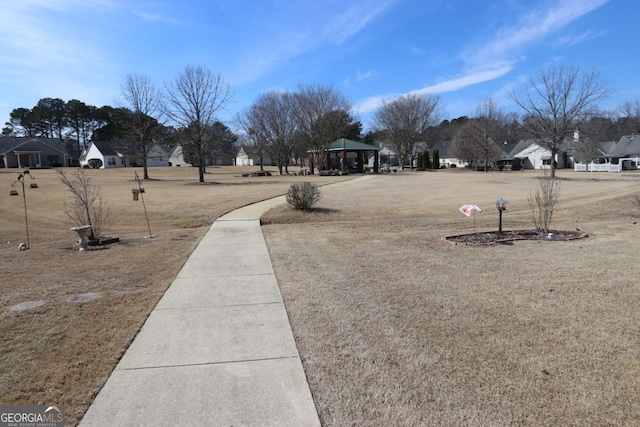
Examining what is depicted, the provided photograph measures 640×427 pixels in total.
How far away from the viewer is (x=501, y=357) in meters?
3.66

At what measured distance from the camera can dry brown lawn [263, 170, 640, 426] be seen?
2.96 metres

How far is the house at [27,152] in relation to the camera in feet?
214

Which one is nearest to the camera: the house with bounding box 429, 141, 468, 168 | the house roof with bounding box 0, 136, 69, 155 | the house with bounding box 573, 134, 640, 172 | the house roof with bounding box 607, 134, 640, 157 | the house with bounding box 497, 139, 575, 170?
the house with bounding box 573, 134, 640, 172

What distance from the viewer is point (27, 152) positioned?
2611 inches

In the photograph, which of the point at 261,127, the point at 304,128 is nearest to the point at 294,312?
the point at 304,128

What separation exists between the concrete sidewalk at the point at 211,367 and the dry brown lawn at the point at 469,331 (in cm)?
22

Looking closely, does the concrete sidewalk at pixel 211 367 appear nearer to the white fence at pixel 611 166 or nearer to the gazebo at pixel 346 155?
the gazebo at pixel 346 155

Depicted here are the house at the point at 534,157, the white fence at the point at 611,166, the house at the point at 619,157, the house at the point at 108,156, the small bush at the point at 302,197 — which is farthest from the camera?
the house at the point at 108,156

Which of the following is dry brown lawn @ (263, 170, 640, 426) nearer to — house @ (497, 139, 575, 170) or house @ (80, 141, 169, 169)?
house @ (497, 139, 575, 170)

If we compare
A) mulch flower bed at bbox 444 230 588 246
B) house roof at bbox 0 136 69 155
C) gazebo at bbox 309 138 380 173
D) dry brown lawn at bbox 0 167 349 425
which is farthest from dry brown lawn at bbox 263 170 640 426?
house roof at bbox 0 136 69 155

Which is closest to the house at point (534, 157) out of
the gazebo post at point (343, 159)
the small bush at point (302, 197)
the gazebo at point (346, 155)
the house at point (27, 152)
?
the gazebo at point (346, 155)

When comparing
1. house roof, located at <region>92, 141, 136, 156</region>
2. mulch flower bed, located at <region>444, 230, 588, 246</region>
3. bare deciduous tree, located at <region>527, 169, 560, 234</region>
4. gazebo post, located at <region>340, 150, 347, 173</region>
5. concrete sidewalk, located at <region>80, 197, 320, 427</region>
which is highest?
house roof, located at <region>92, 141, 136, 156</region>

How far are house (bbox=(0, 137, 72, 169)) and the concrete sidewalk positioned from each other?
2920 inches

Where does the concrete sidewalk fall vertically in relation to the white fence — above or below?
below
